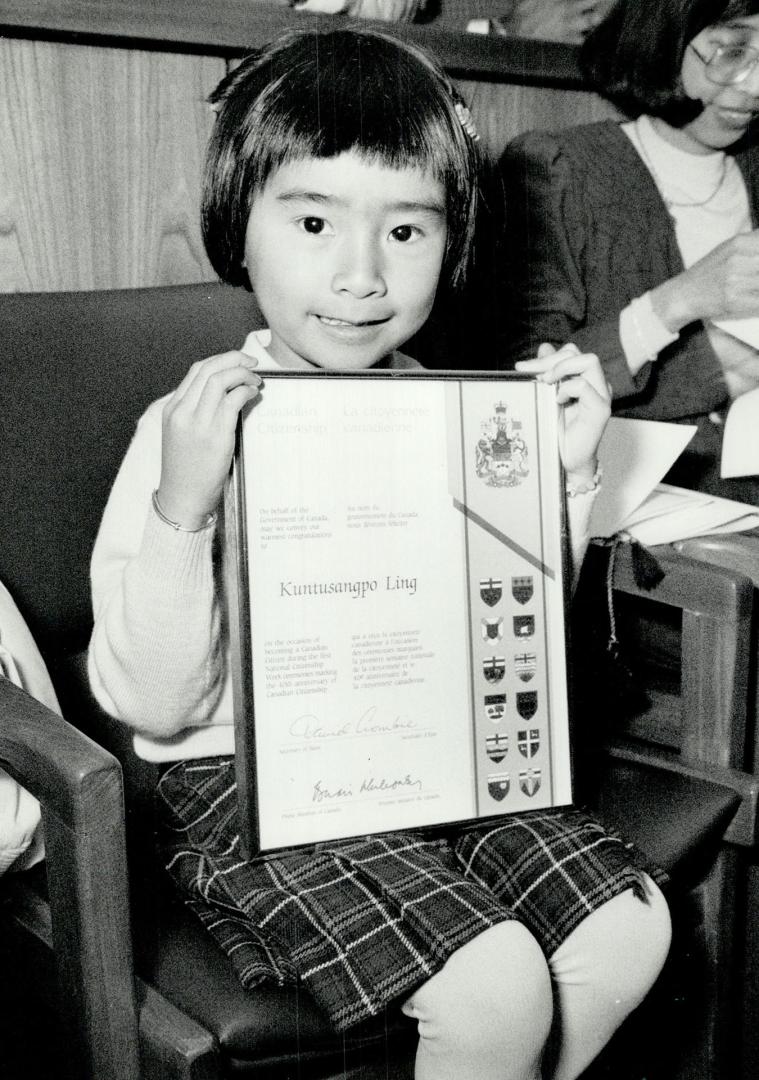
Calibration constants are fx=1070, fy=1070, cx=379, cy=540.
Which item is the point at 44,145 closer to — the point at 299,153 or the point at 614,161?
the point at 299,153

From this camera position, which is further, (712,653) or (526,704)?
(712,653)

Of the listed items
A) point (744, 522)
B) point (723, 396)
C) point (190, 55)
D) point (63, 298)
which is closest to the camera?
point (63, 298)

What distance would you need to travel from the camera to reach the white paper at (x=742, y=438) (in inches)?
54.0

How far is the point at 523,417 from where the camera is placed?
2.62ft

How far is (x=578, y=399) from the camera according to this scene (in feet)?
2.79

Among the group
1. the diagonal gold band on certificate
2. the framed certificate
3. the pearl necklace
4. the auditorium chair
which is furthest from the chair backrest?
the pearl necklace

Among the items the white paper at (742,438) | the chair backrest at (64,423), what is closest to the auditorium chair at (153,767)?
the chair backrest at (64,423)

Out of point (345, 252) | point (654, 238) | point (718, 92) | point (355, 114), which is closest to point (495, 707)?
point (345, 252)

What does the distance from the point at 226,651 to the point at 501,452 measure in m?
0.28

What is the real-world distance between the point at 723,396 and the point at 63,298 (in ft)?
2.82

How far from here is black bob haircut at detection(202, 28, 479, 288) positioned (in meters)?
0.84

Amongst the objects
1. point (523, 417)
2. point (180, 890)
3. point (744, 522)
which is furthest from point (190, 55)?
point (180, 890)

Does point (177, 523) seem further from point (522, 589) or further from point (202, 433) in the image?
point (522, 589)

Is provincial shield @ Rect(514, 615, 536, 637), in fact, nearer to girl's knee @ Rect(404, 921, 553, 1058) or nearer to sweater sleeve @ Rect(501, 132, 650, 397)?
girl's knee @ Rect(404, 921, 553, 1058)
